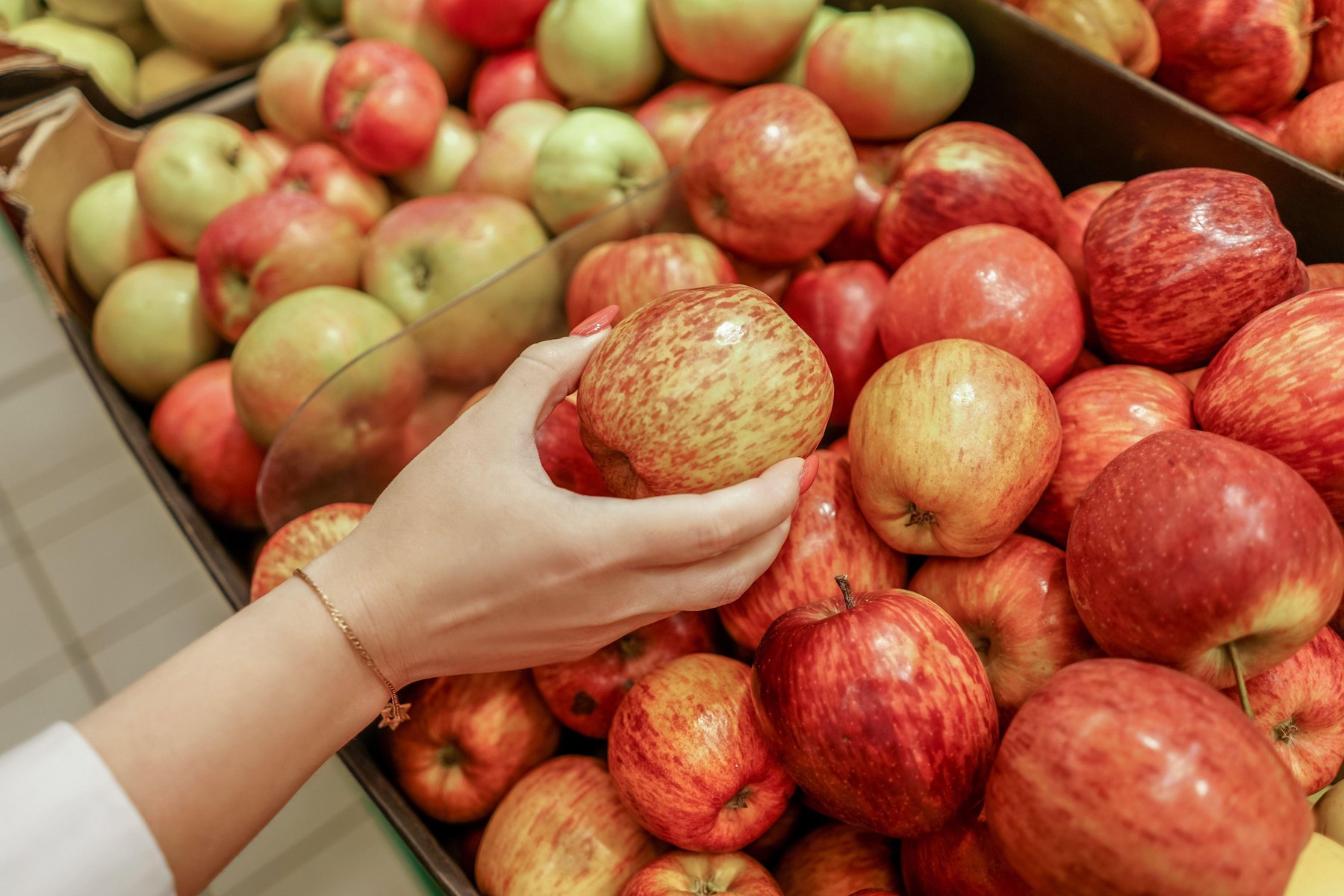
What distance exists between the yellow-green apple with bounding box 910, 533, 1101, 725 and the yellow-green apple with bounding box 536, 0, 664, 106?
133 centimetres

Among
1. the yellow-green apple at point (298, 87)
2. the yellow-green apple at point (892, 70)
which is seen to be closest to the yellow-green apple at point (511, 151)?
the yellow-green apple at point (298, 87)

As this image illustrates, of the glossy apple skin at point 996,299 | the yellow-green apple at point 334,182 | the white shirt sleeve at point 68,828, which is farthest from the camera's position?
the yellow-green apple at point 334,182

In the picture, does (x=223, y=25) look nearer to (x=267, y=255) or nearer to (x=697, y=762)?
(x=267, y=255)

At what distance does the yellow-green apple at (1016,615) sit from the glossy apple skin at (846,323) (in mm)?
397

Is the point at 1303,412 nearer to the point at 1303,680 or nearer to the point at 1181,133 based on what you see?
the point at 1303,680

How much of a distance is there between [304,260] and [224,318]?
0.70 feet

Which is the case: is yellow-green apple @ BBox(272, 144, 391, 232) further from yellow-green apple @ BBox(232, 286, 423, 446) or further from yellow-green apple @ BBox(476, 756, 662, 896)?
yellow-green apple @ BBox(476, 756, 662, 896)

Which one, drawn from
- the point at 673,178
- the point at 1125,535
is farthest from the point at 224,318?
the point at 1125,535

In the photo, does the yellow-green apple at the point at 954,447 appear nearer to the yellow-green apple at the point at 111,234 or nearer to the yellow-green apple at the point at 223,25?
the yellow-green apple at the point at 111,234

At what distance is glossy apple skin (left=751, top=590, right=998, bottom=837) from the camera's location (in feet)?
2.63

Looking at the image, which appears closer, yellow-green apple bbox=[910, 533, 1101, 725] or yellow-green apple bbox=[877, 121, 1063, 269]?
yellow-green apple bbox=[910, 533, 1101, 725]

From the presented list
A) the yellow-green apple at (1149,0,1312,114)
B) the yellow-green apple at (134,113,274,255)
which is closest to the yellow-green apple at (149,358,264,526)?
the yellow-green apple at (134,113,274,255)

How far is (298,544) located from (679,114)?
3.78 feet

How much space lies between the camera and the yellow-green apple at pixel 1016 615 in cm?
92
